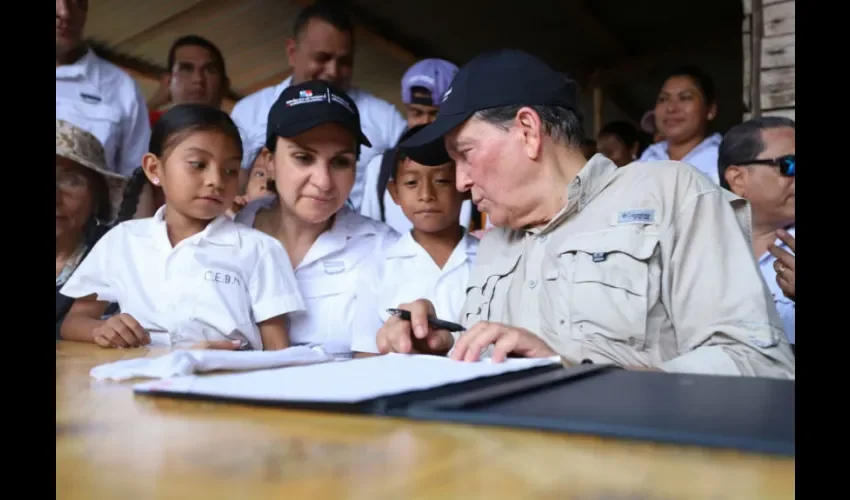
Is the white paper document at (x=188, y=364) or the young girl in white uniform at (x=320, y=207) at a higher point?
the young girl in white uniform at (x=320, y=207)

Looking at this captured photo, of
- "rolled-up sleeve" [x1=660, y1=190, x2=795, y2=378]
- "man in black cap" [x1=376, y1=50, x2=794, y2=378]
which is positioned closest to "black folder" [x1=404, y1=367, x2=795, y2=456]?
"man in black cap" [x1=376, y1=50, x2=794, y2=378]

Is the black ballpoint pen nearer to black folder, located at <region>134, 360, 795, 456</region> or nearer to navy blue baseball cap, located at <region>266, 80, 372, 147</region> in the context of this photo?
black folder, located at <region>134, 360, 795, 456</region>

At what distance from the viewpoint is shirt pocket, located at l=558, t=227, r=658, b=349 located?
46.1 inches

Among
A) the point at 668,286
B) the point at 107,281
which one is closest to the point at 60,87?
the point at 107,281

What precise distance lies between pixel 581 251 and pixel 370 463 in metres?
0.88

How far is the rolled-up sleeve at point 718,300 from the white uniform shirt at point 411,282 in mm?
613

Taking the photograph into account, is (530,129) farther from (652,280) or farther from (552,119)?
(652,280)

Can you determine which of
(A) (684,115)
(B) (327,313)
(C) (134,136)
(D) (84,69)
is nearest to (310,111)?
(B) (327,313)

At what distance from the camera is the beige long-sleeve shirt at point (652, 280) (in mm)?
1070

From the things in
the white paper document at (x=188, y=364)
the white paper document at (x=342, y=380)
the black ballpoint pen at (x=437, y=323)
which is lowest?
the white paper document at (x=188, y=364)

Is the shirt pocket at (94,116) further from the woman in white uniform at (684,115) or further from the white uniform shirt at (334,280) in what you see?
the woman in white uniform at (684,115)

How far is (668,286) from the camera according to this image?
118 centimetres

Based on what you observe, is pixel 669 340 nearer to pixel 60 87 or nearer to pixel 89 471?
pixel 89 471

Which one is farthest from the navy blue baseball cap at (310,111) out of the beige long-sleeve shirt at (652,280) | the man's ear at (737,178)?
the man's ear at (737,178)
